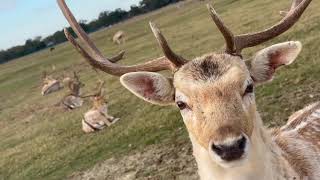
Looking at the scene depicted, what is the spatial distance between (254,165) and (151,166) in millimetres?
6131

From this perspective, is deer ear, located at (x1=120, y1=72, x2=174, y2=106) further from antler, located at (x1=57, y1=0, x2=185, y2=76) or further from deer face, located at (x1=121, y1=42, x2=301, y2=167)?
antler, located at (x1=57, y1=0, x2=185, y2=76)

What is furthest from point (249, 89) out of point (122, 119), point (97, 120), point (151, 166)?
point (97, 120)

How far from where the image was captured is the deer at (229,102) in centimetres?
505

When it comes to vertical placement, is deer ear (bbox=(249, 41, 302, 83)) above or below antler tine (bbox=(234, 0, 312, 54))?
below

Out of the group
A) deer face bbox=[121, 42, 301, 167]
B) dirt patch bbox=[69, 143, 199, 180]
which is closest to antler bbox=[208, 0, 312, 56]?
deer face bbox=[121, 42, 301, 167]

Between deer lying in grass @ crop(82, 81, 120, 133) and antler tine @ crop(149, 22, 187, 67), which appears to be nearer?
antler tine @ crop(149, 22, 187, 67)

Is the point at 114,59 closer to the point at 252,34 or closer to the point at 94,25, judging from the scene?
the point at 252,34

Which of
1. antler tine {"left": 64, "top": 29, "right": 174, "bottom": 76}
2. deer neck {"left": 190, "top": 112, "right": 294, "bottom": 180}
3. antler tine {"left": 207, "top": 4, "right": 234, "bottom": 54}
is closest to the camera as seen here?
deer neck {"left": 190, "top": 112, "right": 294, "bottom": 180}

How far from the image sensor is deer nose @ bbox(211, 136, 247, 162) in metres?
4.76

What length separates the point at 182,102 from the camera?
222 inches

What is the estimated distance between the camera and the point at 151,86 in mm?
6078

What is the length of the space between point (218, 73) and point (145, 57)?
27.4 meters

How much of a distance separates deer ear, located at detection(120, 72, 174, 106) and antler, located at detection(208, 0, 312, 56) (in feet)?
2.13

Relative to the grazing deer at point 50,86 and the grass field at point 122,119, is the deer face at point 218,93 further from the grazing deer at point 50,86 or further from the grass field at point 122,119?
the grazing deer at point 50,86
